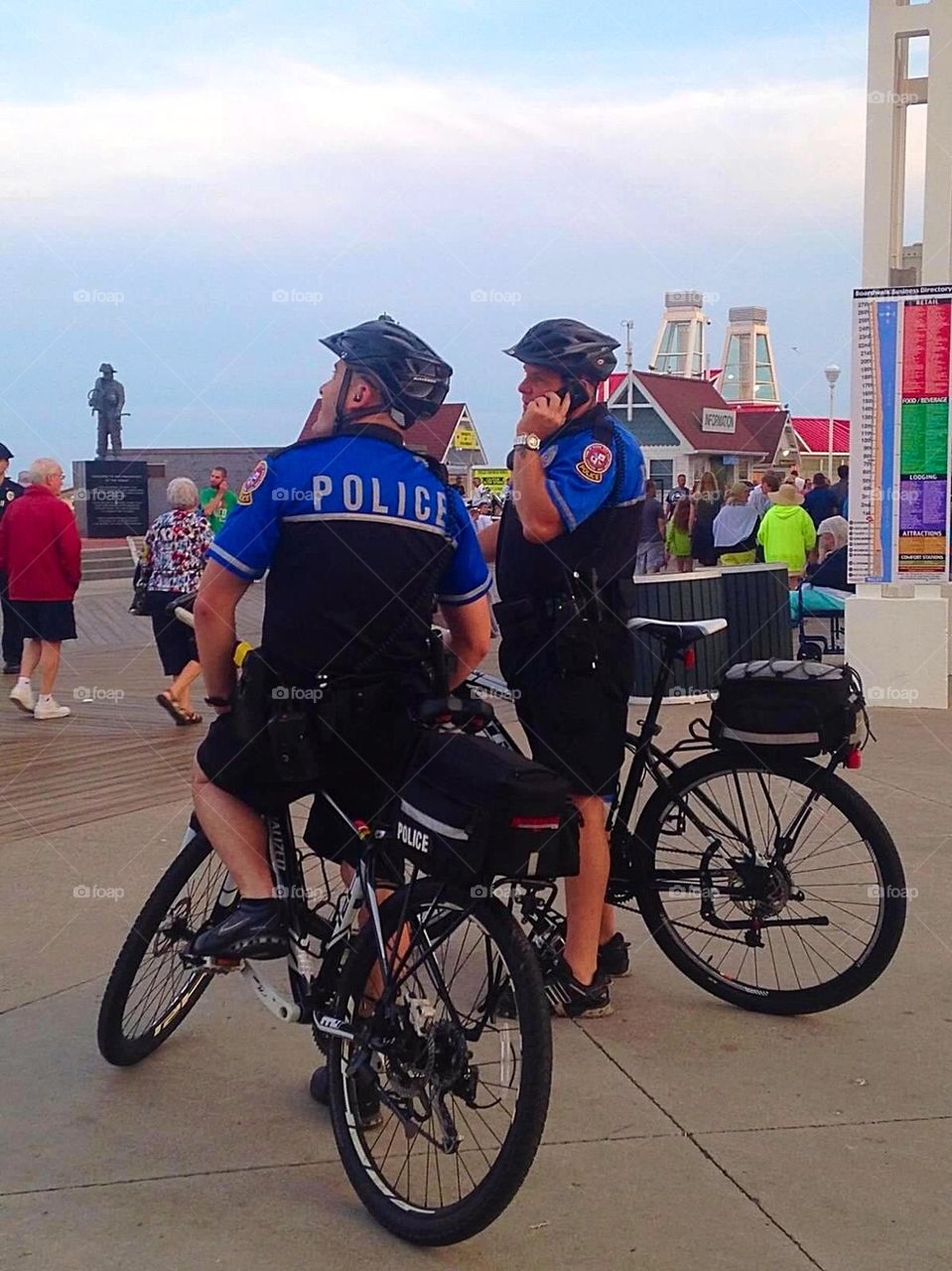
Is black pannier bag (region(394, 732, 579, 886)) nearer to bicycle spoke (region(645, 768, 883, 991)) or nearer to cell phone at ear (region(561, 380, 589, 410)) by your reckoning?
bicycle spoke (region(645, 768, 883, 991))

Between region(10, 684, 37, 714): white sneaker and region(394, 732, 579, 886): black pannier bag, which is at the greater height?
region(394, 732, 579, 886): black pannier bag

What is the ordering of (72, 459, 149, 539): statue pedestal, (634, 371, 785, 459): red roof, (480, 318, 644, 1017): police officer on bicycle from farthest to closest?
(634, 371, 785, 459): red roof → (72, 459, 149, 539): statue pedestal → (480, 318, 644, 1017): police officer on bicycle

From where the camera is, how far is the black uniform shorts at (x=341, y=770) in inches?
134

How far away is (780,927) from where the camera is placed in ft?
14.5

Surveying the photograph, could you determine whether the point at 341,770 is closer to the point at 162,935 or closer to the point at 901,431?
the point at 162,935

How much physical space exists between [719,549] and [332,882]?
45.0ft

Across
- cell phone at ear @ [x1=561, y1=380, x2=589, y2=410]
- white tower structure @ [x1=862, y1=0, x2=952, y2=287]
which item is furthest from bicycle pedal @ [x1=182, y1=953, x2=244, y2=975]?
white tower structure @ [x1=862, y1=0, x2=952, y2=287]

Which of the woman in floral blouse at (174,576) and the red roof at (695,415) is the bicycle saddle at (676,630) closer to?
the woman in floral blouse at (174,576)

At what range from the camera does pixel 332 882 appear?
12.7ft

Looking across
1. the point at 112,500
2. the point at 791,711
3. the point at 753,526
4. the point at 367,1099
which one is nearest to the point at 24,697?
the point at 791,711

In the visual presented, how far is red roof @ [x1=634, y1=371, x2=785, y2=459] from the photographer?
57375mm

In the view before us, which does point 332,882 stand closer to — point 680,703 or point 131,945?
point 131,945

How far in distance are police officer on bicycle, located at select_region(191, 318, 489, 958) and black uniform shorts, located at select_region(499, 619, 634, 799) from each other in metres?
0.76

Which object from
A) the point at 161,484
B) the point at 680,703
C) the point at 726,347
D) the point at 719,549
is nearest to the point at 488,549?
the point at 680,703
